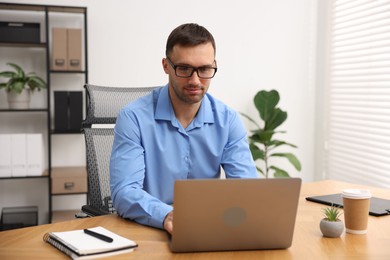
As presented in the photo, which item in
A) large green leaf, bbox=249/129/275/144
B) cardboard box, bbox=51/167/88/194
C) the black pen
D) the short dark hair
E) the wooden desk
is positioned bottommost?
cardboard box, bbox=51/167/88/194

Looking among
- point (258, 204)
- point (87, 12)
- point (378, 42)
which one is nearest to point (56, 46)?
point (87, 12)

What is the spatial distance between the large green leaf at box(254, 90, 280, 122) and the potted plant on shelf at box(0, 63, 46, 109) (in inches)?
67.2

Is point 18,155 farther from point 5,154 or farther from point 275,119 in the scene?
point 275,119

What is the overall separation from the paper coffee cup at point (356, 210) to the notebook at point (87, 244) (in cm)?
65

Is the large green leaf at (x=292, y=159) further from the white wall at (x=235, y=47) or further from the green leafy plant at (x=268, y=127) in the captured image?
the white wall at (x=235, y=47)

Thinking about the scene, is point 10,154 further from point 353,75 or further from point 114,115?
point 353,75

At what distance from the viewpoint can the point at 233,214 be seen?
4.21 ft

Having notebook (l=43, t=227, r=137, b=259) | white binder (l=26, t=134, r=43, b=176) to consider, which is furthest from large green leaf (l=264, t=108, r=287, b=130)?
notebook (l=43, t=227, r=137, b=259)

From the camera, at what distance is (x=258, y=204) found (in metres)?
1.28

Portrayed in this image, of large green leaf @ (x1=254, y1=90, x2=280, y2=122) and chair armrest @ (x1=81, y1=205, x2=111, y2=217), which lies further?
large green leaf @ (x1=254, y1=90, x2=280, y2=122)

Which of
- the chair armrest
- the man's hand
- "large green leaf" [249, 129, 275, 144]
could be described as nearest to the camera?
the man's hand

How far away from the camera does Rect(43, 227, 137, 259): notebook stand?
4.14 ft

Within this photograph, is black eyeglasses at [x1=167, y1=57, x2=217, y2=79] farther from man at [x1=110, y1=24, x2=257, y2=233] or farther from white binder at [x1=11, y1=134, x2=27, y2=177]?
white binder at [x1=11, y1=134, x2=27, y2=177]

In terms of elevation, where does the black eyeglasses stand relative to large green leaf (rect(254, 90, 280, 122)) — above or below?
above
